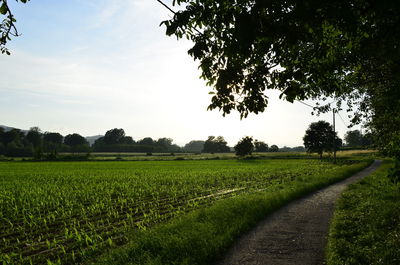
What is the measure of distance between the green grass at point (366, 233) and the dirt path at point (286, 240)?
382 millimetres

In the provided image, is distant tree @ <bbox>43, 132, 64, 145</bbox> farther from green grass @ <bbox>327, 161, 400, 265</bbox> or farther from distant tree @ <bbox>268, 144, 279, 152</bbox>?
green grass @ <bbox>327, 161, 400, 265</bbox>

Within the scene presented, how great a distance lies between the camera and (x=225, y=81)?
5977 mm

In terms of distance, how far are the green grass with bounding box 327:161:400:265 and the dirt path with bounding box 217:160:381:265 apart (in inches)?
15.0

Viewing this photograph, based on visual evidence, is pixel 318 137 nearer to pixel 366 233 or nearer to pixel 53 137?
pixel 366 233

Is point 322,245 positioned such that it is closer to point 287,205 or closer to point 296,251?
point 296,251

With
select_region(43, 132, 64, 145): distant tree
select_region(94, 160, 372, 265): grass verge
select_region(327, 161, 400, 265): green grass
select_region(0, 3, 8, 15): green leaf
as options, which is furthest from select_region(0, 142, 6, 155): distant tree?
select_region(327, 161, 400, 265): green grass

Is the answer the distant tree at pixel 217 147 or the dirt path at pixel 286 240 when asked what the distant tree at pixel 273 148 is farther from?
the dirt path at pixel 286 240

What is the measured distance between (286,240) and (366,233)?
243 centimetres

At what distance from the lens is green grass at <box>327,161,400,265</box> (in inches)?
267

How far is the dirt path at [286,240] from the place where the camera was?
7090 mm

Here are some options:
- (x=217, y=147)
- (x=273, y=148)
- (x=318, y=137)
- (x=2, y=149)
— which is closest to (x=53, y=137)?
(x=2, y=149)

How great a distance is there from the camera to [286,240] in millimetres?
8531

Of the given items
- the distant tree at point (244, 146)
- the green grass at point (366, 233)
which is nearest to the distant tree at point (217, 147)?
the distant tree at point (244, 146)

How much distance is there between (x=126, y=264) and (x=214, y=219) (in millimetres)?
4278
